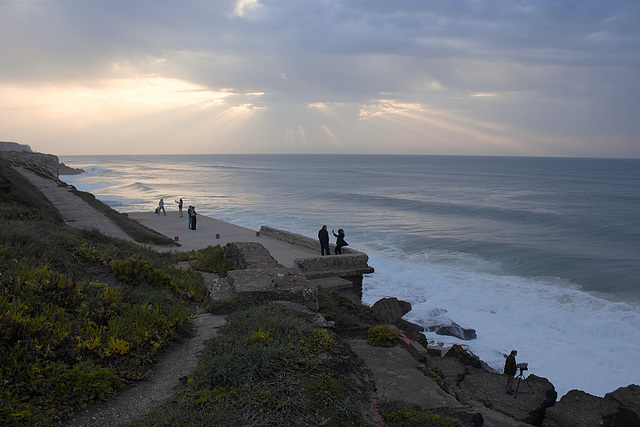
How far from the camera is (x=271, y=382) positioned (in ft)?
13.5

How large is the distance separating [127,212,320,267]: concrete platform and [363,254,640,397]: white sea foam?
3683mm

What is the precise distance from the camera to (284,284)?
24.2 ft

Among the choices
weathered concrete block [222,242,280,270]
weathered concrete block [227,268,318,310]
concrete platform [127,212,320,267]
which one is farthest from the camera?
concrete platform [127,212,320,267]

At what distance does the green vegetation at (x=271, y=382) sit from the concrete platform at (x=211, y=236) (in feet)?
28.9

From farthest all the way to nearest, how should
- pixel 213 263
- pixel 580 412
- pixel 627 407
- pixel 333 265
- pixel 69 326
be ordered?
pixel 333 265
pixel 213 263
pixel 580 412
pixel 627 407
pixel 69 326

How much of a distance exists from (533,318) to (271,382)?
48.7 feet

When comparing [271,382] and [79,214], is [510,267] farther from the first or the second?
[271,382]

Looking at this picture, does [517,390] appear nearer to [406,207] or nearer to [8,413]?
[8,413]

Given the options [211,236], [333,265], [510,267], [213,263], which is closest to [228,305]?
[213,263]

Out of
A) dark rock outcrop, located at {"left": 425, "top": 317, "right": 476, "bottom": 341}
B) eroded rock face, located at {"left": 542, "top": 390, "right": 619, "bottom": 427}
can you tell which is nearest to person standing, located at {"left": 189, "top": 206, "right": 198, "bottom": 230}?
dark rock outcrop, located at {"left": 425, "top": 317, "right": 476, "bottom": 341}

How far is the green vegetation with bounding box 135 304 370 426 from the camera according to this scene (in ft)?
12.1

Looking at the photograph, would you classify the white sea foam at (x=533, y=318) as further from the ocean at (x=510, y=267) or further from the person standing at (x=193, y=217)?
the person standing at (x=193, y=217)

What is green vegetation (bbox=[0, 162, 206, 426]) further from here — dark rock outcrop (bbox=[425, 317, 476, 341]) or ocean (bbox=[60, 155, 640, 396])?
ocean (bbox=[60, 155, 640, 396])

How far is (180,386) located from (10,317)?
1.84 m
